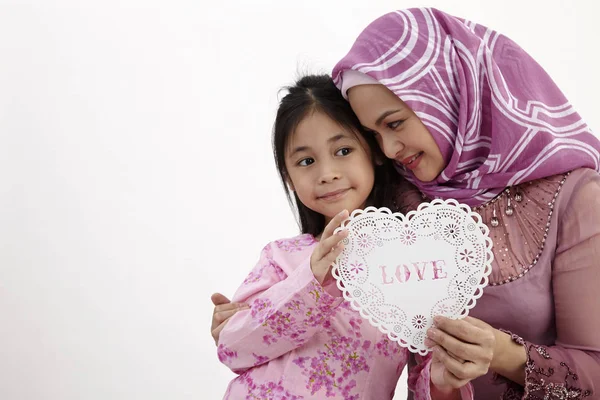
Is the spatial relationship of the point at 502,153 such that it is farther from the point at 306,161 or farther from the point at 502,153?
the point at 306,161

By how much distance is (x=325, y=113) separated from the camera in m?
1.56

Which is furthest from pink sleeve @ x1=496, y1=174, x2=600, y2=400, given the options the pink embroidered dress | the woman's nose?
the woman's nose

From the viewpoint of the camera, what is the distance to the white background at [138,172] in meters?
2.62

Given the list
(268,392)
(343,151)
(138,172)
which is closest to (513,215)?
(343,151)

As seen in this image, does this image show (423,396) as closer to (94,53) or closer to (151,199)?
(151,199)

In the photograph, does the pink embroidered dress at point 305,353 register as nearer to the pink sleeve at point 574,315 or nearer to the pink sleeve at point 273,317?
the pink sleeve at point 273,317

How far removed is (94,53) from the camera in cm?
267

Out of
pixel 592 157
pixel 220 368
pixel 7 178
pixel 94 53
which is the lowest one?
pixel 220 368

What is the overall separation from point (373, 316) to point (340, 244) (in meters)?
0.15

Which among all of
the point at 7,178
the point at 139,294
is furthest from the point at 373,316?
the point at 7,178

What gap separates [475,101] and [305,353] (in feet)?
2.05

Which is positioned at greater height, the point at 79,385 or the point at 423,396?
the point at 423,396

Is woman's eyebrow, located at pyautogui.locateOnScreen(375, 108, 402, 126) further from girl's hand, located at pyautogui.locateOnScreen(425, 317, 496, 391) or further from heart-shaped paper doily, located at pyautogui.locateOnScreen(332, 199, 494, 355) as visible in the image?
girl's hand, located at pyautogui.locateOnScreen(425, 317, 496, 391)

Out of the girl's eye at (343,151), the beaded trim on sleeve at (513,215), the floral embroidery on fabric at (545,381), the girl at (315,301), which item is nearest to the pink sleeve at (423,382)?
the girl at (315,301)
